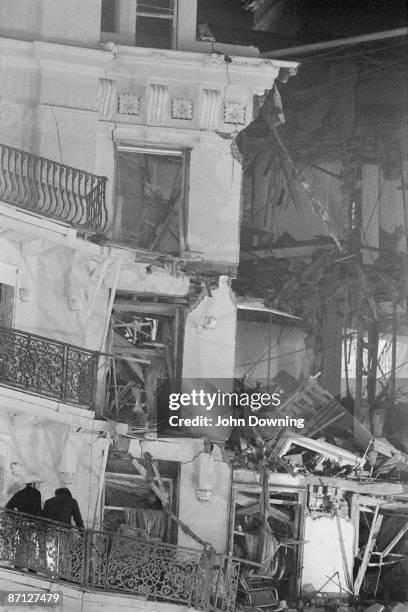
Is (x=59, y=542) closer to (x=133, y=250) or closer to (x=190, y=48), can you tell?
(x=133, y=250)

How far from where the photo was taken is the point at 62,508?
7855 mm

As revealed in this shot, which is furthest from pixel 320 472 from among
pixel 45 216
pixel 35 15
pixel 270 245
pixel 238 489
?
pixel 35 15

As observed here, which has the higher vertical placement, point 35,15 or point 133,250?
point 35,15

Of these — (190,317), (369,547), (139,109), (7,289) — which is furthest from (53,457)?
(139,109)

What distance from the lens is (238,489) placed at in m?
8.12

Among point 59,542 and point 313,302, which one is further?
point 313,302

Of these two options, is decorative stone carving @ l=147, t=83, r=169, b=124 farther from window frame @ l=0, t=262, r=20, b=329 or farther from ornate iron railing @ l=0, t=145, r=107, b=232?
window frame @ l=0, t=262, r=20, b=329

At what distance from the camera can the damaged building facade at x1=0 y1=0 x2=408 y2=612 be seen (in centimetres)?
794

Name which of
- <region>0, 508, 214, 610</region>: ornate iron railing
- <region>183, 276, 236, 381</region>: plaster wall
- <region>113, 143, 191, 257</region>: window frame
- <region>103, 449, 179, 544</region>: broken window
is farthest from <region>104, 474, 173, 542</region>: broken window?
<region>113, 143, 191, 257</region>: window frame

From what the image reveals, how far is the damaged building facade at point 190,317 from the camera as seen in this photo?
7.94 m

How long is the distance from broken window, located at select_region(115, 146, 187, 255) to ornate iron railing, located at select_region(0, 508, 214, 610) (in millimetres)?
1363

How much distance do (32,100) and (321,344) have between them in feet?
5.76

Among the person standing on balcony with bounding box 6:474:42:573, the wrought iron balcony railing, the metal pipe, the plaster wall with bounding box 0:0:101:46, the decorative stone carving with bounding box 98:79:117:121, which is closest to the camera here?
the person standing on balcony with bounding box 6:474:42:573

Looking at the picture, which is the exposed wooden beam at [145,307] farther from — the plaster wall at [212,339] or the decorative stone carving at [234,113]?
the decorative stone carving at [234,113]
